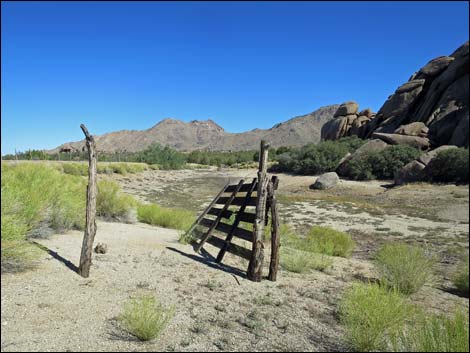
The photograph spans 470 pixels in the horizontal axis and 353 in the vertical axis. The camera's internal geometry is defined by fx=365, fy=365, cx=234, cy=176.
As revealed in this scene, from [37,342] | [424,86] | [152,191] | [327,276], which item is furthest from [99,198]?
[424,86]

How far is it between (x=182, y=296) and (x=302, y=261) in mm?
3445

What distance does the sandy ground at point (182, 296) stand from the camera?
14.3 ft

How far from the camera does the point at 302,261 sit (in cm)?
851

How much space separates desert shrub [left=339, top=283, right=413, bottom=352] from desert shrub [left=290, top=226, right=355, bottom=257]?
17.5 feet

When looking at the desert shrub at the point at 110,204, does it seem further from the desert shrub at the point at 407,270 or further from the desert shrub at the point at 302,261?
the desert shrub at the point at 407,270

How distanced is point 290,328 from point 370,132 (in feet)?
151

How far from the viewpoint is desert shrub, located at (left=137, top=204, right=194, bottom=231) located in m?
13.1

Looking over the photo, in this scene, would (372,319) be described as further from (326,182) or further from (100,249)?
(326,182)

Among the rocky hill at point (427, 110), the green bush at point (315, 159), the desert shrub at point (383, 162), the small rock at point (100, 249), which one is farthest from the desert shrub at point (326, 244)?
the green bush at point (315, 159)

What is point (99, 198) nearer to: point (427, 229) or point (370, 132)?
point (427, 229)

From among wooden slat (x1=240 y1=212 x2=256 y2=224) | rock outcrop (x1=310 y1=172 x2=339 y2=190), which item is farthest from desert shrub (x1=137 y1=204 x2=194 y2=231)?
rock outcrop (x1=310 y1=172 x2=339 y2=190)

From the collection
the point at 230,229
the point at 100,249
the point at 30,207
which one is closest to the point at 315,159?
the point at 230,229

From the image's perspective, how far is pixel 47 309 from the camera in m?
4.81

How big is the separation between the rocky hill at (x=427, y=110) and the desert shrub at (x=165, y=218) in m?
19.9
